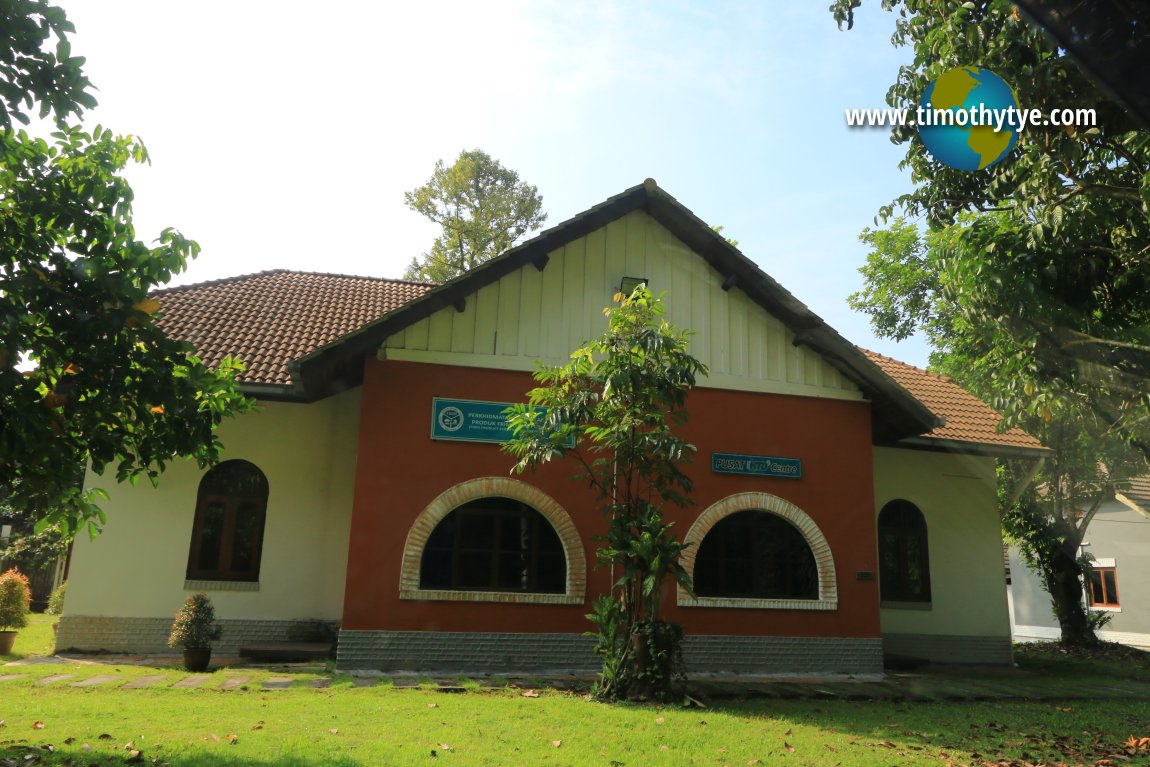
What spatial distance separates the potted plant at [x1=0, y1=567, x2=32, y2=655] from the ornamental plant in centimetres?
298

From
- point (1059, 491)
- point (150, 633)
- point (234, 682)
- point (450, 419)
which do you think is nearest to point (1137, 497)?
point (1059, 491)

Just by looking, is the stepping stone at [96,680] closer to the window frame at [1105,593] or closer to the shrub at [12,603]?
the shrub at [12,603]

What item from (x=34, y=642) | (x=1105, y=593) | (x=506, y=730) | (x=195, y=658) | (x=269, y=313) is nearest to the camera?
(x=506, y=730)

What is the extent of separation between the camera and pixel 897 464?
14242 millimetres

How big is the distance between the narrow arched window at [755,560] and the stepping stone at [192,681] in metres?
6.29

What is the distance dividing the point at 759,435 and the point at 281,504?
275 inches

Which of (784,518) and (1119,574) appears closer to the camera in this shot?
(784,518)

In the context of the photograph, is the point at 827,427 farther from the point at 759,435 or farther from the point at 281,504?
the point at 281,504

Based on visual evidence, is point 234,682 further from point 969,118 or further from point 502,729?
point 969,118

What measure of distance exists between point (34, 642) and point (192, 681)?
5.58 meters

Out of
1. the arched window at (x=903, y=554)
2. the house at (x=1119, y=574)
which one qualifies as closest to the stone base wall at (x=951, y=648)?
the arched window at (x=903, y=554)

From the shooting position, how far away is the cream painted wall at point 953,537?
45.6ft

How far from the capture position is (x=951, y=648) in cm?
1380

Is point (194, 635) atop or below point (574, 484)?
below
